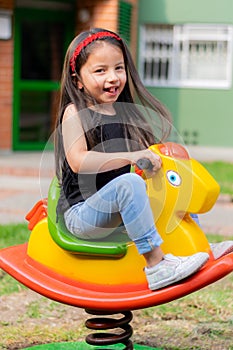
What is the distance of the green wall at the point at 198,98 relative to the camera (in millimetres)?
15594

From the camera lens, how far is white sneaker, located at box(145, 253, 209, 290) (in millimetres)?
2938

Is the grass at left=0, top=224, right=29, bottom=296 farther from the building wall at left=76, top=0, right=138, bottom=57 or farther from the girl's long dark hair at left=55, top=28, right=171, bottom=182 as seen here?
the building wall at left=76, top=0, right=138, bottom=57

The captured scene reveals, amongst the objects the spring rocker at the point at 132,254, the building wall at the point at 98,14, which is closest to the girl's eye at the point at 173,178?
the spring rocker at the point at 132,254

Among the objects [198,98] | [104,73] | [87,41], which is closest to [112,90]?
[104,73]

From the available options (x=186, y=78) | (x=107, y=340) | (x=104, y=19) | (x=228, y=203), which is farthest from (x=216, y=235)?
(x=186, y=78)

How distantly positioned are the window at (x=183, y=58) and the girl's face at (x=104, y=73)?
12.9 metres

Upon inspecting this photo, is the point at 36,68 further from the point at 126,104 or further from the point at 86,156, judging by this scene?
the point at 86,156

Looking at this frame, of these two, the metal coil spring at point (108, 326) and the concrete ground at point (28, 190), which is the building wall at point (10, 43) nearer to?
the concrete ground at point (28, 190)

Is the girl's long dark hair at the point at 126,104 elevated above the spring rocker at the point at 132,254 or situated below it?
above

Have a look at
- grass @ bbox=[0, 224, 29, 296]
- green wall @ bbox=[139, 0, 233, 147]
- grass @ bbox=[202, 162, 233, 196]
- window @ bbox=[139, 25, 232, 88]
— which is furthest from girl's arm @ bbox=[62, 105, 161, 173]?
window @ bbox=[139, 25, 232, 88]

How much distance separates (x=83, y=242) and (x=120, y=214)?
20 centimetres

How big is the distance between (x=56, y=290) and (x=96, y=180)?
1.62 feet

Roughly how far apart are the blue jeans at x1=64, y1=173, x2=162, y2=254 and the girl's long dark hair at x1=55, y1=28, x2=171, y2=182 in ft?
0.82

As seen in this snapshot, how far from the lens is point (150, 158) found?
117 inches
